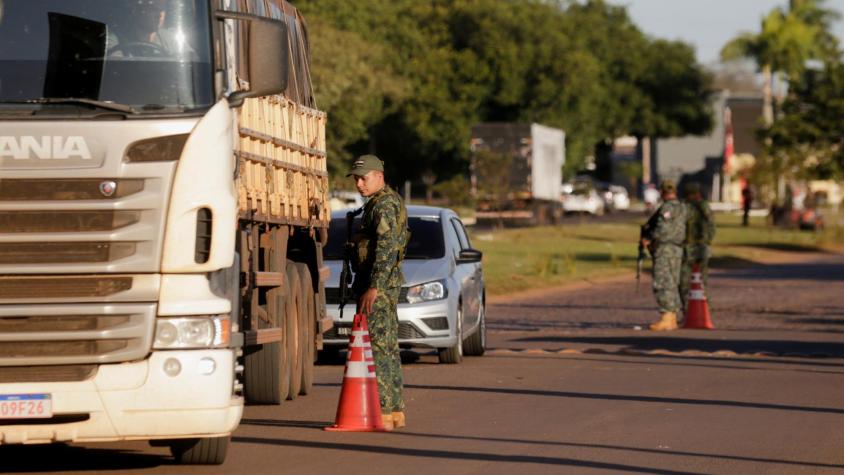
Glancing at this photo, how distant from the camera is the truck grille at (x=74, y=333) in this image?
9305 millimetres

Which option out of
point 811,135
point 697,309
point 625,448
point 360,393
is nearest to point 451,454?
point 625,448

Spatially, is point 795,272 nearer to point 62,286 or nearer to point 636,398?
point 636,398

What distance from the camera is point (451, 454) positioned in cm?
1094

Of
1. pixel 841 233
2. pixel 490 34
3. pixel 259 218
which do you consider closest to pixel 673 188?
pixel 259 218

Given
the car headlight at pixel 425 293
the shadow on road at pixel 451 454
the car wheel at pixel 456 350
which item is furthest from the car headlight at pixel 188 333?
the car wheel at pixel 456 350

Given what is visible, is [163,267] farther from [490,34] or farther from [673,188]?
[490,34]

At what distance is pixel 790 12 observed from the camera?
98000 mm

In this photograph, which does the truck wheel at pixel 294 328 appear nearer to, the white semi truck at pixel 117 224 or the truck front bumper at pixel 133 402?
the white semi truck at pixel 117 224

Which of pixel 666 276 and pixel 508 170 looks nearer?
pixel 666 276

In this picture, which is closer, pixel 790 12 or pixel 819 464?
pixel 819 464

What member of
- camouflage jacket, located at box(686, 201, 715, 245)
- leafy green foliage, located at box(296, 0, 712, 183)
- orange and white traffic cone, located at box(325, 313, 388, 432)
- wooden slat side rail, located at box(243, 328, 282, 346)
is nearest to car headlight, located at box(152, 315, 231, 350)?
wooden slat side rail, located at box(243, 328, 282, 346)

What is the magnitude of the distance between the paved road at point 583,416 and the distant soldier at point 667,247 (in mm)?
513

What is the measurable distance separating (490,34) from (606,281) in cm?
4421

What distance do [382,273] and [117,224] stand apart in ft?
10.4
